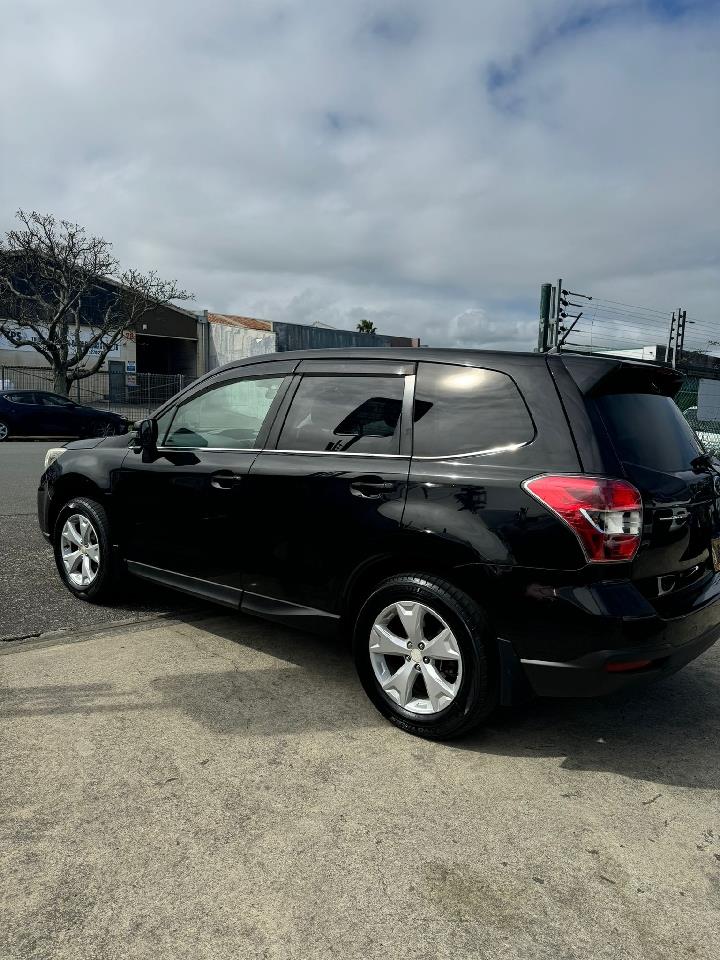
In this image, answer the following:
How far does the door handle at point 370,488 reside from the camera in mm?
3233

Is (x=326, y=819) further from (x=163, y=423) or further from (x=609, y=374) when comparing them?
(x=163, y=423)

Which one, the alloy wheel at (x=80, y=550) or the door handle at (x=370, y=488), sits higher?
the door handle at (x=370, y=488)

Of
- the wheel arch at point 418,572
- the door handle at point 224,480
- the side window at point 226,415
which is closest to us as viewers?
the wheel arch at point 418,572

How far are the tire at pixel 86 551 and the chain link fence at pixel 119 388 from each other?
27.7 metres

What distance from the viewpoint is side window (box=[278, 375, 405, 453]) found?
341cm

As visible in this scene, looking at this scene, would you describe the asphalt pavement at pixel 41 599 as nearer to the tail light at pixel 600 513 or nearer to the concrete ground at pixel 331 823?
the concrete ground at pixel 331 823

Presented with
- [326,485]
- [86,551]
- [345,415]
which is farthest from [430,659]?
[86,551]

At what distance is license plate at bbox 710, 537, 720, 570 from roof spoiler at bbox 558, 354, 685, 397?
0.73 metres

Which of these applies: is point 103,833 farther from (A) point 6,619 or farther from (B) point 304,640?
(A) point 6,619

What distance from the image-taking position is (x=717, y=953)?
198cm

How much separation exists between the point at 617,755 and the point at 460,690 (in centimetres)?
76

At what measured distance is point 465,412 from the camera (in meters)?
3.19

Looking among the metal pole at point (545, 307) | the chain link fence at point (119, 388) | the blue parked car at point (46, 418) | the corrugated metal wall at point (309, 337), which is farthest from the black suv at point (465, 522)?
the corrugated metal wall at point (309, 337)

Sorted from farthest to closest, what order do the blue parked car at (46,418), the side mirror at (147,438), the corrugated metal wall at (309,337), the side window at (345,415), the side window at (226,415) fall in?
the corrugated metal wall at (309,337), the blue parked car at (46,418), the side mirror at (147,438), the side window at (226,415), the side window at (345,415)
